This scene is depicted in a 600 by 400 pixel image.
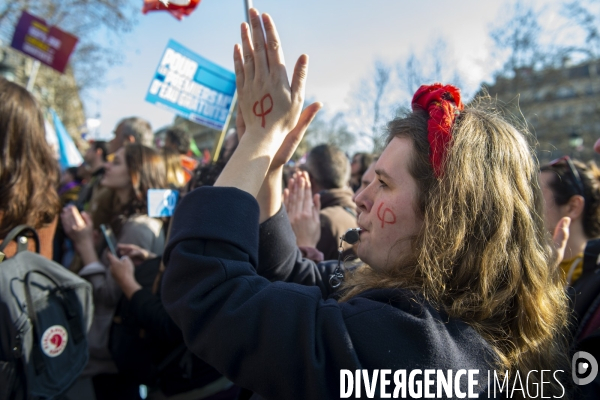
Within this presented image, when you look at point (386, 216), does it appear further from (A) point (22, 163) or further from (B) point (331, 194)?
(B) point (331, 194)

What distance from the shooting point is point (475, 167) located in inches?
45.4

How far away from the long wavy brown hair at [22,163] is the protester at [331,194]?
1679mm

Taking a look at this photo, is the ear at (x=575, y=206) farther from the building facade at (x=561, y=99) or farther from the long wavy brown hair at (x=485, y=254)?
the building facade at (x=561, y=99)

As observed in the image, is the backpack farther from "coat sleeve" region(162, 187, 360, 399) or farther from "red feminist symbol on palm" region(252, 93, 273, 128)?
"red feminist symbol on palm" region(252, 93, 273, 128)

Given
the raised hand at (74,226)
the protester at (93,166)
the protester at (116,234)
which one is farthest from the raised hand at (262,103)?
the protester at (93,166)

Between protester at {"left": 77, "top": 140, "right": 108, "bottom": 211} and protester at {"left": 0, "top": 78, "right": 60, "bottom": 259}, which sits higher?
protester at {"left": 0, "top": 78, "right": 60, "bottom": 259}

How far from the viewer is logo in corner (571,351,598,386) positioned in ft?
4.02

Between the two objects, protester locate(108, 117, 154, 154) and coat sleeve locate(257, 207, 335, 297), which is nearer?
coat sleeve locate(257, 207, 335, 297)

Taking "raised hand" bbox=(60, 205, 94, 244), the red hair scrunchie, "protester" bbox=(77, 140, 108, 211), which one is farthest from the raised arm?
"protester" bbox=(77, 140, 108, 211)

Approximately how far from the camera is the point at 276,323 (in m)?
1.00

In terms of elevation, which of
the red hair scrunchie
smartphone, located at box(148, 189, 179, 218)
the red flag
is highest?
the red flag

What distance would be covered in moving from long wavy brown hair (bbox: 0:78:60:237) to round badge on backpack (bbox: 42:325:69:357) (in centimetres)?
45

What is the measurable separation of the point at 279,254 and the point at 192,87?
3.07 m

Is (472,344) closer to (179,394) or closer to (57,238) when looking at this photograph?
(179,394)
